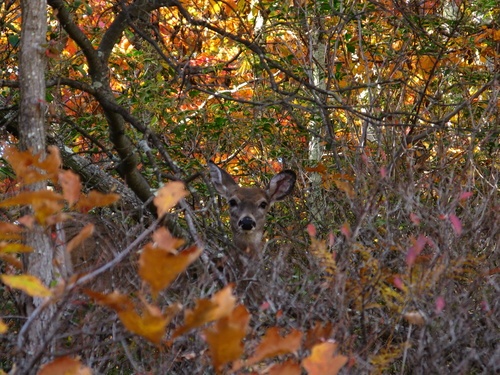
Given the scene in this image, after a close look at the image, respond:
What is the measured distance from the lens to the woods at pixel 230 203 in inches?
93.6

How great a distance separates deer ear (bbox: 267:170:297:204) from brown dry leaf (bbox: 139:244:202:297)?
6062 mm

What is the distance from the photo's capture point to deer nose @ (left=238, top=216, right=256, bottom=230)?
7.84 meters

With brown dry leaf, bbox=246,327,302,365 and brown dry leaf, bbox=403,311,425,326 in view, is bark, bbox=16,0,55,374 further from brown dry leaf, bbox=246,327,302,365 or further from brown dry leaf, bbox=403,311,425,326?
brown dry leaf, bbox=246,327,302,365

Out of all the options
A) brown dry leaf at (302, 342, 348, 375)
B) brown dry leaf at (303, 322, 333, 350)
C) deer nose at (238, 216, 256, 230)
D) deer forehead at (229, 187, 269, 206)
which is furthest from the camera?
deer forehead at (229, 187, 269, 206)

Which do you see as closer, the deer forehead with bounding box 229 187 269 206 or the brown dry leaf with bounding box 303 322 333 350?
the brown dry leaf with bounding box 303 322 333 350

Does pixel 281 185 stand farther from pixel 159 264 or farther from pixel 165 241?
pixel 159 264

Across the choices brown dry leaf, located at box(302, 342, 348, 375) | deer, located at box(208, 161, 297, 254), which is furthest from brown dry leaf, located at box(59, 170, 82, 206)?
deer, located at box(208, 161, 297, 254)

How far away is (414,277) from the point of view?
3477mm

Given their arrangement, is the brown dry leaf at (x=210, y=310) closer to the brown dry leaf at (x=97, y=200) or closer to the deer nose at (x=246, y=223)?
the brown dry leaf at (x=97, y=200)

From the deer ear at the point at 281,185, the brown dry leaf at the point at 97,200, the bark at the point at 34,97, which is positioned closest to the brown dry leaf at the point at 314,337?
the brown dry leaf at the point at 97,200

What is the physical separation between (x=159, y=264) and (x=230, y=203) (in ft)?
21.2

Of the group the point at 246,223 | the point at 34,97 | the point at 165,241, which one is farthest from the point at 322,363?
the point at 246,223

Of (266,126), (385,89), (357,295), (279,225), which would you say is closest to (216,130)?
(266,126)

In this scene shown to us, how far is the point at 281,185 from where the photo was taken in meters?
8.25
